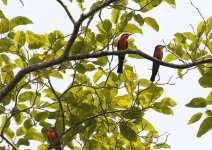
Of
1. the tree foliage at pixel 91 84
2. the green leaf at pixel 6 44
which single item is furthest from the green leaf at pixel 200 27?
the green leaf at pixel 6 44

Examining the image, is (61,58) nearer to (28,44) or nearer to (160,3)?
(28,44)

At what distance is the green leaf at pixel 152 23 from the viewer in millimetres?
3959

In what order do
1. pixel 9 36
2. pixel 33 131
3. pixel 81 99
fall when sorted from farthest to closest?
1. pixel 33 131
2. pixel 81 99
3. pixel 9 36

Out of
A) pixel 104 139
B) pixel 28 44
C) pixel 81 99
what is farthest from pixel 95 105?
pixel 28 44

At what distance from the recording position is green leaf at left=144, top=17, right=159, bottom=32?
3.96 m

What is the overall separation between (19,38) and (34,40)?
0.53 feet

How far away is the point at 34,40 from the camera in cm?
410

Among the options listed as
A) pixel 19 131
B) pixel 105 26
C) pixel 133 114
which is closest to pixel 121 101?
pixel 133 114

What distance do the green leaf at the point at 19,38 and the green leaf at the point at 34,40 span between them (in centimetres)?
6

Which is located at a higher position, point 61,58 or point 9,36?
point 9,36

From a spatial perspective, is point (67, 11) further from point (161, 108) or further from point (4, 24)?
point (161, 108)

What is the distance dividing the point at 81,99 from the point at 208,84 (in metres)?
1.48

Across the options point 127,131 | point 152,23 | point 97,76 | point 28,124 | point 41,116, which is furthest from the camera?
point 28,124

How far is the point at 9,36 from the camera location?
405 cm
